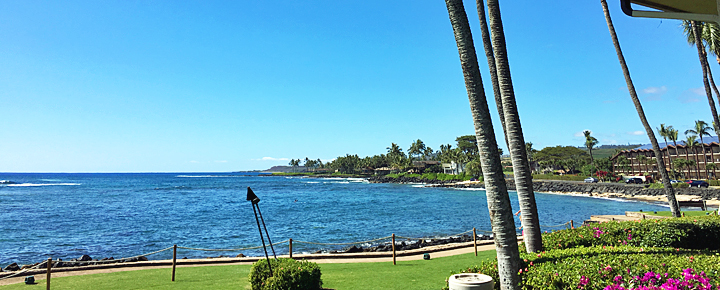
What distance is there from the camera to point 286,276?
311 inches

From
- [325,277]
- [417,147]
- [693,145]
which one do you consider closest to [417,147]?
[417,147]

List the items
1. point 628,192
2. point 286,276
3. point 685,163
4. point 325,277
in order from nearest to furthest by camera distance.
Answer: point 286,276 < point 325,277 < point 628,192 < point 685,163

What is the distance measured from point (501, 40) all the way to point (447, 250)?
10589 mm

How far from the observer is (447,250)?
16.0 metres

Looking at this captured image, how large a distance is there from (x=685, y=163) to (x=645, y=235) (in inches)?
3179

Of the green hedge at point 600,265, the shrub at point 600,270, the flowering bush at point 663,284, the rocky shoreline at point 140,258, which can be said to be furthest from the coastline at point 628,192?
the flowering bush at point 663,284

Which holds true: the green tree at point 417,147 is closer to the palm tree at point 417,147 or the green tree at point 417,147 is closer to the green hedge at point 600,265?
the palm tree at point 417,147

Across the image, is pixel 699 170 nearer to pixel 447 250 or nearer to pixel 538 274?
pixel 447 250

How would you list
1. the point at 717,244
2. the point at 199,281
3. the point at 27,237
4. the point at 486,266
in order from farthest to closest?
the point at 27,237 < the point at 199,281 < the point at 717,244 < the point at 486,266

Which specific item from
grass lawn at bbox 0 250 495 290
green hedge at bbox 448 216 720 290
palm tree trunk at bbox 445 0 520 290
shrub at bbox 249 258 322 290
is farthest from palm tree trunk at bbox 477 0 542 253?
shrub at bbox 249 258 322 290

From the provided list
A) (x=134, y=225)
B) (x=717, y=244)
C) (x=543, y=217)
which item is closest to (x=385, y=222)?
(x=543, y=217)

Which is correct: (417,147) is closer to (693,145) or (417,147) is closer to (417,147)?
(417,147)

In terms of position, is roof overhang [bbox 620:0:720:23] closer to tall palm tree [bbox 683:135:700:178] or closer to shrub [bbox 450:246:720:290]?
shrub [bbox 450:246:720:290]

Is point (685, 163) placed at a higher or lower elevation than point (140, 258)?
higher
